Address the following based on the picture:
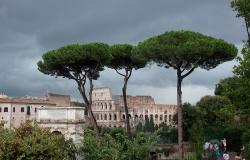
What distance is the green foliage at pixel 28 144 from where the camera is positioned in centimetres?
1293

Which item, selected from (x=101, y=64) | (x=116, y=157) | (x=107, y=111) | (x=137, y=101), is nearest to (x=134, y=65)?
(x=101, y=64)

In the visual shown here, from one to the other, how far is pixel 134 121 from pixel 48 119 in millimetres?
57757

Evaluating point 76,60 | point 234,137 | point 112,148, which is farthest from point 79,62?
point 112,148

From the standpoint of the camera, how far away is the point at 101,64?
35.1 m

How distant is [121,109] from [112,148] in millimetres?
81241

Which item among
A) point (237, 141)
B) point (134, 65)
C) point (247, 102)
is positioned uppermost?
point (134, 65)

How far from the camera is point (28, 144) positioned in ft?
43.1

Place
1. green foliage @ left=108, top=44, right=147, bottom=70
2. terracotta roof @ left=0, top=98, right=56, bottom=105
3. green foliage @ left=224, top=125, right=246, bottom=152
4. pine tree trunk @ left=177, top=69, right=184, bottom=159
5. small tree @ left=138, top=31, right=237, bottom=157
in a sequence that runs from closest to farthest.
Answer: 1. pine tree trunk @ left=177, top=69, right=184, bottom=159
2. small tree @ left=138, top=31, right=237, bottom=157
3. green foliage @ left=224, top=125, right=246, bottom=152
4. green foliage @ left=108, top=44, right=147, bottom=70
5. terracotta roof @ left=0, top=98, right=56, bottom=105

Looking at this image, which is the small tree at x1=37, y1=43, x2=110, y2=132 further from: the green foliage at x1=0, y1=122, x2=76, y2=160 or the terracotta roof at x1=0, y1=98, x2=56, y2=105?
the terracotta roof at x1=0, y1=98, x2=56, y2=105

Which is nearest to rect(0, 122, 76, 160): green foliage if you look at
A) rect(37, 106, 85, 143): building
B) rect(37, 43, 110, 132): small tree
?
rect(37, 43, 110, 132): small tree

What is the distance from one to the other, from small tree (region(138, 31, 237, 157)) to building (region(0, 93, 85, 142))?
644 cm

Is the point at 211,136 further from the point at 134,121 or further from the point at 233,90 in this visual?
the point at 134,121

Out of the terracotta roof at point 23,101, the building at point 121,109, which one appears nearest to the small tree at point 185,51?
the terracotta roof at point 23,101

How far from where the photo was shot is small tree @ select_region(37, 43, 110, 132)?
34.0 metres
